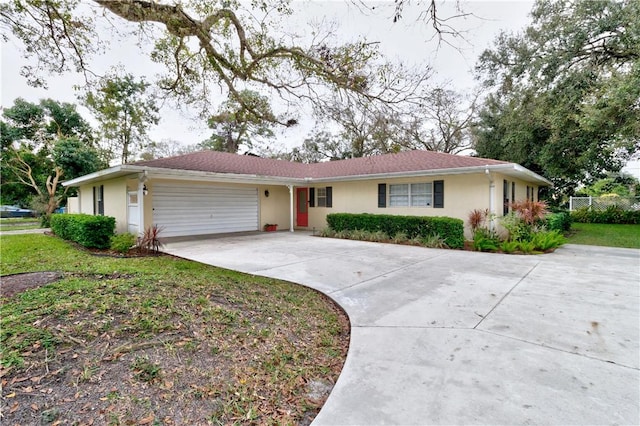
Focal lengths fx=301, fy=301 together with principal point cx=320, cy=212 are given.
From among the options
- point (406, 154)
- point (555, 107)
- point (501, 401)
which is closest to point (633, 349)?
point (501, 401)

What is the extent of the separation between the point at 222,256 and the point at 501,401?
23.0 ft

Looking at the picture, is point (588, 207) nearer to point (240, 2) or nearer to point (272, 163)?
point (272, 163)

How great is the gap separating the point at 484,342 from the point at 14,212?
3903cm

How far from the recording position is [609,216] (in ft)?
57.6

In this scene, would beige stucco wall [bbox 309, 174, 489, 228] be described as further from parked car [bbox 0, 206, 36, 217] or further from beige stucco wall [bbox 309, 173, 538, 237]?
parked car [bbox 0, 206, 36, 217]

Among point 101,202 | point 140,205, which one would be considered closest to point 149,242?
point 140,205

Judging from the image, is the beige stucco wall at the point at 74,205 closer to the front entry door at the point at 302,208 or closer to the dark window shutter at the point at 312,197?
the front entry door at the point at 302,208

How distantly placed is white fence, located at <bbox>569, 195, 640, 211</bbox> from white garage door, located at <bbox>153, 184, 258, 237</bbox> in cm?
2103

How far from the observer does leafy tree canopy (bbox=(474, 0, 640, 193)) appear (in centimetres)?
1035

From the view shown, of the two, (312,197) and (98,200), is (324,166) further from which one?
(98,200)

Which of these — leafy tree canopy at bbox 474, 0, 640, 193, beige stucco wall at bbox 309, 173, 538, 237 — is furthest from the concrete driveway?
leafy tree canopy at bbox 474, 0, 640, 193

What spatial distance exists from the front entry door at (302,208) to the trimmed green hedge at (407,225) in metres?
2.95

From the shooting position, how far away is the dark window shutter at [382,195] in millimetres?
12602

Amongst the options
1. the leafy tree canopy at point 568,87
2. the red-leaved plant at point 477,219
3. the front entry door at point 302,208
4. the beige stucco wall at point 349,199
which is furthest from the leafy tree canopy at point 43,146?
the leafy tree canopy at point 568,87
